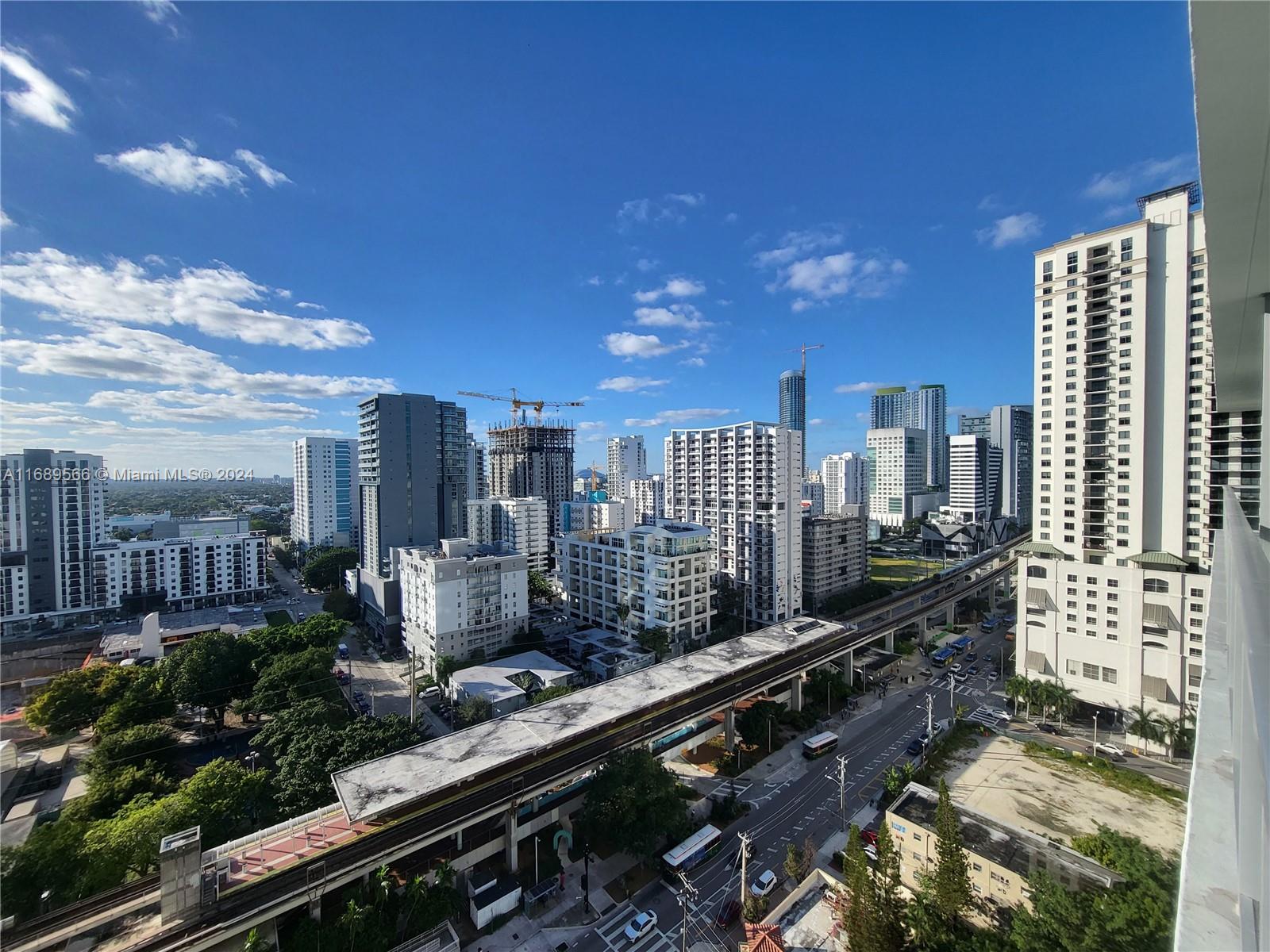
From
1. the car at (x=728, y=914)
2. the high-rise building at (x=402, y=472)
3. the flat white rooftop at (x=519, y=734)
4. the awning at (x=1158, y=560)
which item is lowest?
the car at (x=728, y=914)

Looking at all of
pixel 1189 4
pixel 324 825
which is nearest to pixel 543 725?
pixel 324 825

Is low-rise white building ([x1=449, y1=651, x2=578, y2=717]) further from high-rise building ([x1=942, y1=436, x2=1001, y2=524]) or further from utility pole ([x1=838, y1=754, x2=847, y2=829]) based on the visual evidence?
high-rise building ([x1=942, y1=436, x2=1001, y2=524])

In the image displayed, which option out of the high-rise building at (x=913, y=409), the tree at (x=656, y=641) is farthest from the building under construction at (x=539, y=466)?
the high-rise building at (x=913, y=409)

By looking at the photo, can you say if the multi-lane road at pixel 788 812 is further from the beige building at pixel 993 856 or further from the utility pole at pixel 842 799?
the beige building at pixel 993 856

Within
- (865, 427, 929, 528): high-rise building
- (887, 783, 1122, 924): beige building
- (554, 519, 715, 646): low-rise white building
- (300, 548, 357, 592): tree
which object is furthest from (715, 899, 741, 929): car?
(865, 427, 929, 528): high-rise building

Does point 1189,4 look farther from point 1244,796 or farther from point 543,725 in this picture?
point 543,725
